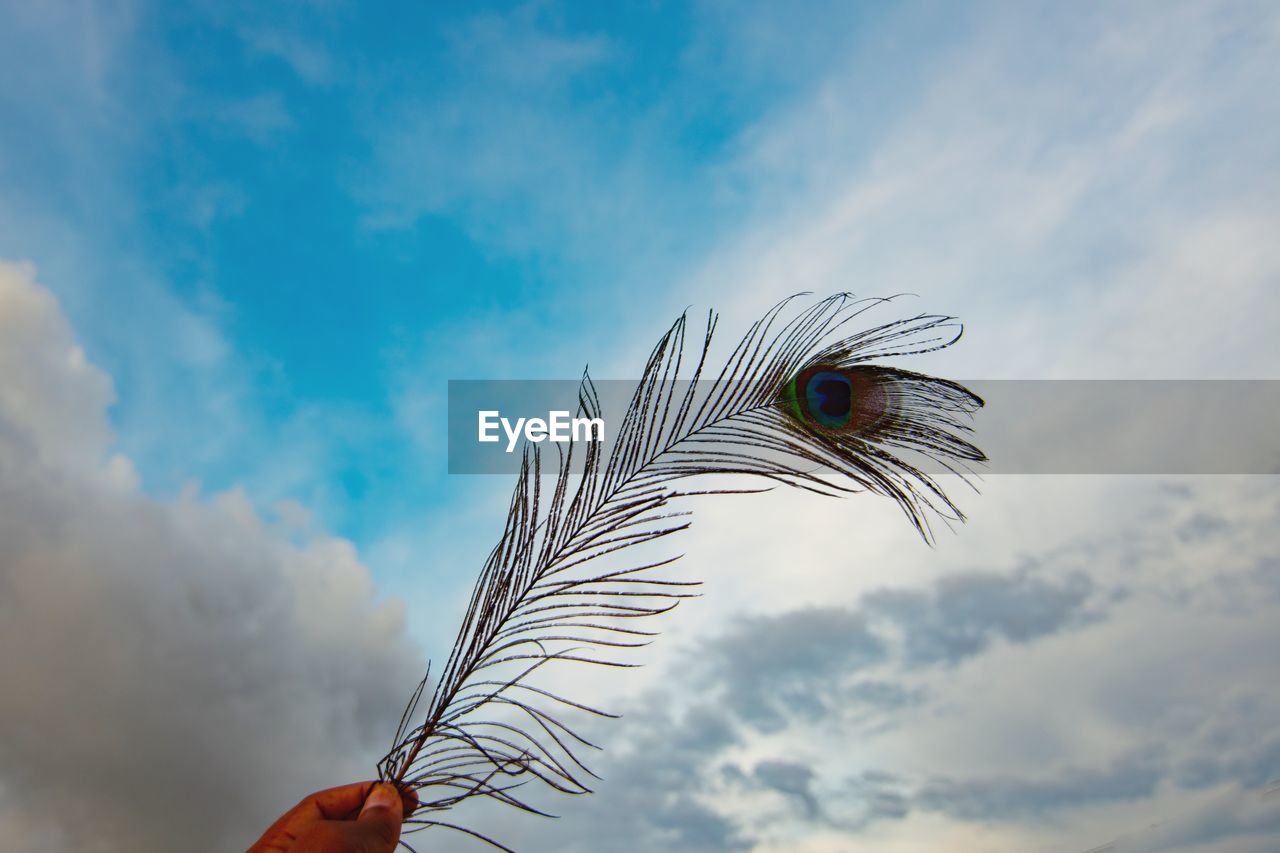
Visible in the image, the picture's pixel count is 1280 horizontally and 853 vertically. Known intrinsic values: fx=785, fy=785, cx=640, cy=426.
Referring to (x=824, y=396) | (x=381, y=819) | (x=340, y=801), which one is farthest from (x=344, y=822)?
(x=824, y=396)

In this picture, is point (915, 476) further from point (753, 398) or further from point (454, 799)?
point (454, 799)

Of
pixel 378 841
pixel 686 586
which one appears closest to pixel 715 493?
pixel 686 586

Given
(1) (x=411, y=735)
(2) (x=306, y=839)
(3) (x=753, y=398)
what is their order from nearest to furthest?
(2) (x=306, y=839)
(1) (x=411, y=735)
(3) (x=753, y=398)

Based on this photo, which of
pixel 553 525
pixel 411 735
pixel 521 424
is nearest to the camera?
pixel 411 735

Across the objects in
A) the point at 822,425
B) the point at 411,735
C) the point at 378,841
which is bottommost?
the point at 378,841

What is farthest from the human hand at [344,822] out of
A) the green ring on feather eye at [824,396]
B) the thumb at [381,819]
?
the green ring on feather eye at [824,396]

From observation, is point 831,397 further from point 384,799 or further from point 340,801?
point 340,801

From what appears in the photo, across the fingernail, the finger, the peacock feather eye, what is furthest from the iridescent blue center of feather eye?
the finger

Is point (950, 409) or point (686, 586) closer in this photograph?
point (686, 586)
